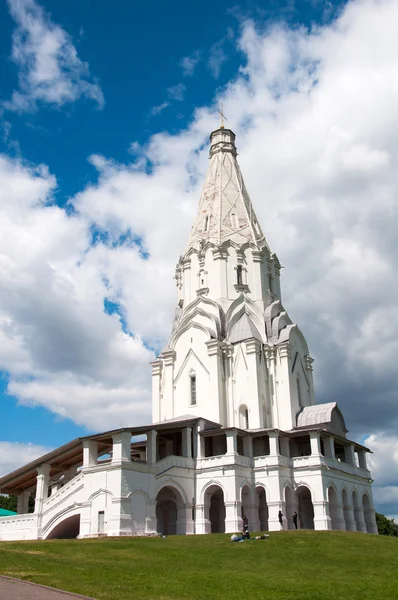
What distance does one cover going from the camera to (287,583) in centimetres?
1510

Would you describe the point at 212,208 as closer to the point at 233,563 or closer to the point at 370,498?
the point at 370,498

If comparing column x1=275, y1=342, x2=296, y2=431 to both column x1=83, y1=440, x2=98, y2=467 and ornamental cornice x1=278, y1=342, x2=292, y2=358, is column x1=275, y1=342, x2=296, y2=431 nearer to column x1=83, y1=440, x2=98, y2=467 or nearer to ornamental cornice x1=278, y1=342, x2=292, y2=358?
ornamental cornice x1=278, y1=342, x2=292, y2=358

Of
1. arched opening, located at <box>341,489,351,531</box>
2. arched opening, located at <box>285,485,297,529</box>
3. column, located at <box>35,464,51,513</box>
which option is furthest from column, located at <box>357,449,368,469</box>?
column, located at <box>35,464,51,513</box>

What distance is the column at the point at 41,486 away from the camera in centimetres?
3225

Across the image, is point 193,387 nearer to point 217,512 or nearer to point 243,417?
point 243,417

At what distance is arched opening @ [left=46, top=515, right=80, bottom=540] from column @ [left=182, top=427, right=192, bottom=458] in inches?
271

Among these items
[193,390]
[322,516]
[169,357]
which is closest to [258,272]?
[169,357]

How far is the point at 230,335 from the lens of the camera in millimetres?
40062

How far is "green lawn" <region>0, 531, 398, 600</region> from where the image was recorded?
13.8 meters

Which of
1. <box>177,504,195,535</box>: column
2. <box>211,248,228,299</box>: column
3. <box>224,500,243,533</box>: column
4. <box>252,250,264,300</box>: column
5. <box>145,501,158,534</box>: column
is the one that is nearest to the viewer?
<box>145,501,158,534</box>: column

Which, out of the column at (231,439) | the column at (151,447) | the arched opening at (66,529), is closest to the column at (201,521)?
the column at (231,439)

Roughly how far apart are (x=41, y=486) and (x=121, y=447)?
6.56 m

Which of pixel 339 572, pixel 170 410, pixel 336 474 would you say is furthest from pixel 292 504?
pixel 339 572

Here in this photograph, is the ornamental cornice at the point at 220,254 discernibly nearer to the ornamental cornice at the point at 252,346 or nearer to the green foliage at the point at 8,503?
the ornamental cornice at the point at 252,346
